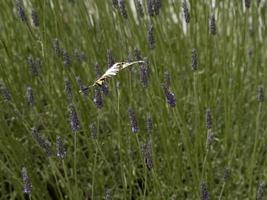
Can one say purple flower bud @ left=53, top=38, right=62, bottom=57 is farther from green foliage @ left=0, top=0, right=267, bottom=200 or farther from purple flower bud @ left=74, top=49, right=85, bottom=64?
purple flower bud @ left=74, top=49, right=85, bottom=64

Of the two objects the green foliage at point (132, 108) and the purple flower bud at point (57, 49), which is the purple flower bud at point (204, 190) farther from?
the purple flower bud at point (57, 49)

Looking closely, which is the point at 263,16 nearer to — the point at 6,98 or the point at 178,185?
the point at 178,185

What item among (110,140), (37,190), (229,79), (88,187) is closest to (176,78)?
(229,79)

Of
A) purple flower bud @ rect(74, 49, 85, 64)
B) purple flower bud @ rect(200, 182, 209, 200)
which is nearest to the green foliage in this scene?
purple flower bud @ rect(74, 49, 85, 64)

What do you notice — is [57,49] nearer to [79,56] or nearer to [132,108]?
[79,56]

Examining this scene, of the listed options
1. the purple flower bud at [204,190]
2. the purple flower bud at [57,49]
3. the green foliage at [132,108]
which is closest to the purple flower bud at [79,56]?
the green foliage at [132,108]

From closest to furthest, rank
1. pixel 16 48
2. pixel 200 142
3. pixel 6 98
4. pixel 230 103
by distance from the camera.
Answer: pixel 6 98
pixel 200 142
pixel 230 103
pixel 16 48

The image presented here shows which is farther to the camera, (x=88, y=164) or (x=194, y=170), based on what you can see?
(x=88, y=164)

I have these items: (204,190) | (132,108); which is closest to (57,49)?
(132,108)
